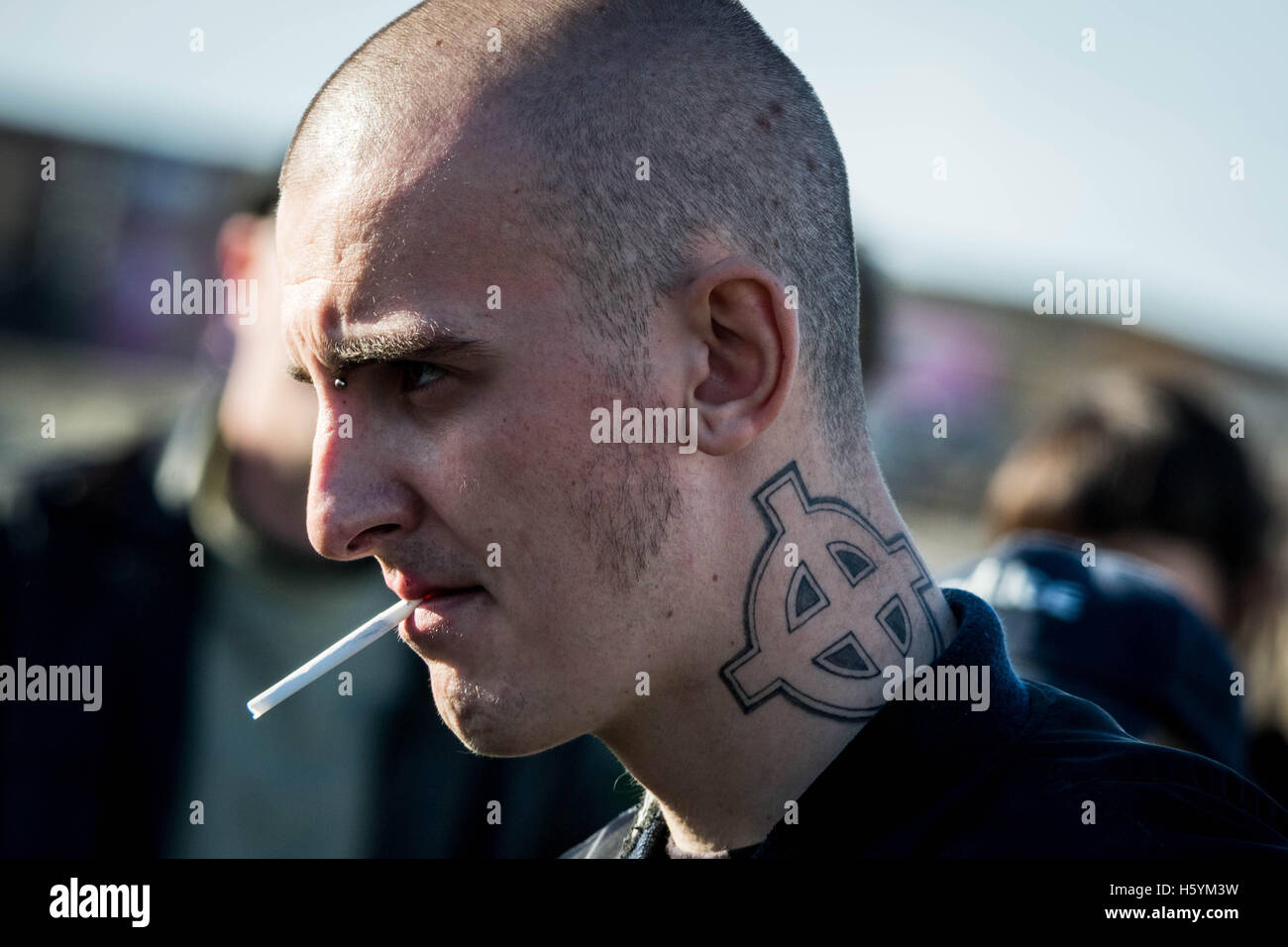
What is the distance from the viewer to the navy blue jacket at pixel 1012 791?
1850 mm

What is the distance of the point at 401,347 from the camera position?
6.80 feet

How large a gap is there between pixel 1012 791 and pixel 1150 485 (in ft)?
8.80

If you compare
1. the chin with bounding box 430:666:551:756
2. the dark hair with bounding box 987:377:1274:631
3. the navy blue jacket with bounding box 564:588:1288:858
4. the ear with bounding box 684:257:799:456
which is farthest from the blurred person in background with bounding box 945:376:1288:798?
the chin with bounding box 430:666:551:756

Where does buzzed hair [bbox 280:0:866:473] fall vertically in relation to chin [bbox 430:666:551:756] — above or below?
above

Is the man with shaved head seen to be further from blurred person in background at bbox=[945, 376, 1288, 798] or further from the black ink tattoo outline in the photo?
blurred person in background at bbox=[945, 376, 1288, 798]

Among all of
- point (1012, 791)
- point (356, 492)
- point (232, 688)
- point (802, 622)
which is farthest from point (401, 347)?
point (232, 688)

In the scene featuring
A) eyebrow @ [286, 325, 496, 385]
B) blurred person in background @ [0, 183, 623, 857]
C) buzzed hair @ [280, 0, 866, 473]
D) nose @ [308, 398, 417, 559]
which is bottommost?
blurred person in background @ [0, 183, 623, 857]

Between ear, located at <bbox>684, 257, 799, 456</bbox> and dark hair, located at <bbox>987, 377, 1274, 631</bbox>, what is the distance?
2.50 m

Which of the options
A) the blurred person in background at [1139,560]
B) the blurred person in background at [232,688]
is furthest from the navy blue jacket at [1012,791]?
the blurred person in background at [232,688]

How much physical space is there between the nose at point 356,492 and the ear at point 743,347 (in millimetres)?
524

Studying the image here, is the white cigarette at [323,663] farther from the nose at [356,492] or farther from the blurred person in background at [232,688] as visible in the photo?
the blurred person in background at [232,688]

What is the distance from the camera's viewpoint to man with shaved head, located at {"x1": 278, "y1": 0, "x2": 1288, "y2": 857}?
2.07 metres

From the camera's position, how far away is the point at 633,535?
2.10 m

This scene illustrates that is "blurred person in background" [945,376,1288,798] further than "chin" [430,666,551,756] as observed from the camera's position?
Yes
